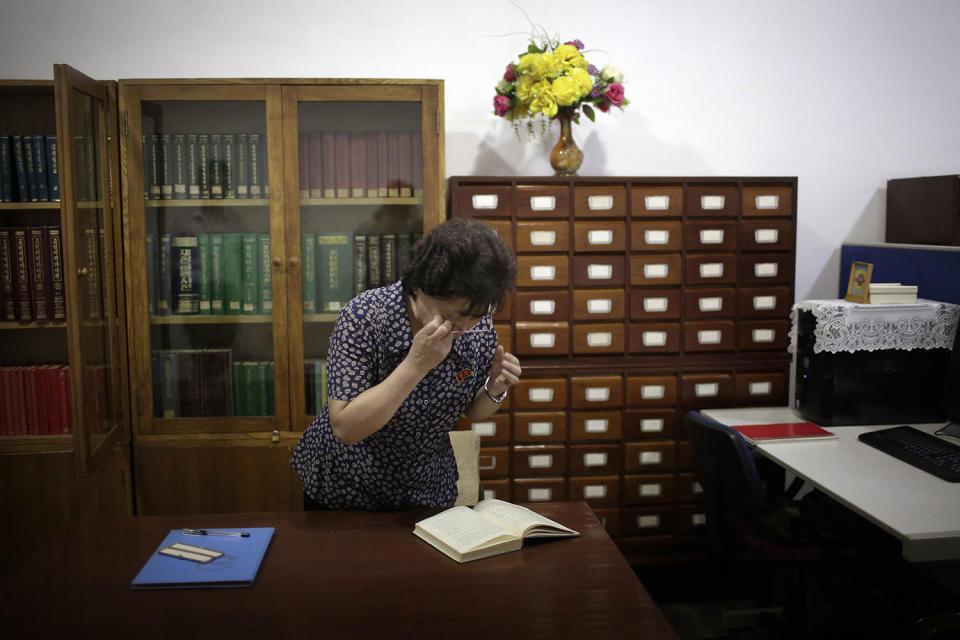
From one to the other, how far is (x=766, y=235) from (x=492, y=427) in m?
1.28

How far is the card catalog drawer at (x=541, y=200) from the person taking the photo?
278 centimetres

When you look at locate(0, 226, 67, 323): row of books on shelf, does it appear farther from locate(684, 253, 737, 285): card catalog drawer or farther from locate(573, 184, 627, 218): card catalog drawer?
locate(684, 253, 737, 285): card catalog drawer

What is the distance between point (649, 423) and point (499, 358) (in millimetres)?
1339

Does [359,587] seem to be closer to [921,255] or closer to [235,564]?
[235,564]

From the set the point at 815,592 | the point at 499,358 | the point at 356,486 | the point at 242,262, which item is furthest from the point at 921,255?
the point at 242,262

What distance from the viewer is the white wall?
300cm

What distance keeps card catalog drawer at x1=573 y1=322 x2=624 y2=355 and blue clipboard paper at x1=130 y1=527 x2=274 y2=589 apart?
60.0 inches

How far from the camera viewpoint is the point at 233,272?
2.79 m

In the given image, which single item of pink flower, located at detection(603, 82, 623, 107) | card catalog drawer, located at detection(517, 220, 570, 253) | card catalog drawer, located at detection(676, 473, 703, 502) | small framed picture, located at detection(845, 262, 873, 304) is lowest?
card catalog drawer, located at detection(676, 473, 703, 502)

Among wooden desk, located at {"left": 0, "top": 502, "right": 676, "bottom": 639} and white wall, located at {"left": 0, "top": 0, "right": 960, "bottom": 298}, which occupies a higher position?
white wall, located at {"left": 0, "top": 0, "right": 960, "bottom": 298}

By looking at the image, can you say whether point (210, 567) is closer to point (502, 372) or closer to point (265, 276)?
point (502, 372)

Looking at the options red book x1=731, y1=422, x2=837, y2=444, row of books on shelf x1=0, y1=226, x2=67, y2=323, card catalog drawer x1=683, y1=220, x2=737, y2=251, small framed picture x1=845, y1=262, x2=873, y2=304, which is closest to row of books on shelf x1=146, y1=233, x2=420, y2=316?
row of books on shelf x1=0, y1=226, x2=67, y2=323

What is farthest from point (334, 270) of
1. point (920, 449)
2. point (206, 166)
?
point (920, 449)

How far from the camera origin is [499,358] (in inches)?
69.9
